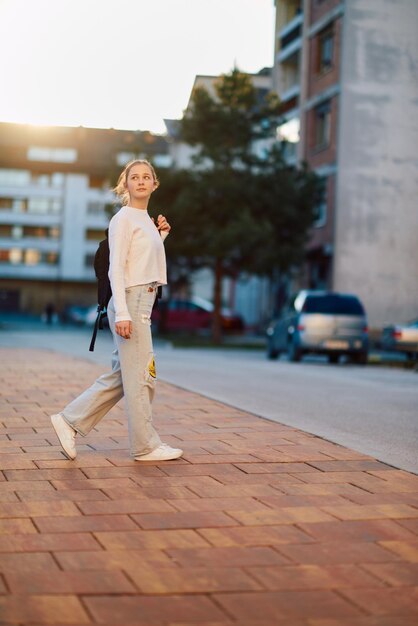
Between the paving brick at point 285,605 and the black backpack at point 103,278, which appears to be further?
the black backpack at point 103,278

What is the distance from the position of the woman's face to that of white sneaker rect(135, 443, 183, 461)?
60.0 inches

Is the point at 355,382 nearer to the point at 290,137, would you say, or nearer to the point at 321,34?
the point at 321,34

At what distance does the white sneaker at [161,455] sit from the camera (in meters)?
6.40

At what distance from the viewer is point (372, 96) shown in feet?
129

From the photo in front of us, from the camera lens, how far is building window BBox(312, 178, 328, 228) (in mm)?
38381

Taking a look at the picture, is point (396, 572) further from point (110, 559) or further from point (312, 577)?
point (110, 559)

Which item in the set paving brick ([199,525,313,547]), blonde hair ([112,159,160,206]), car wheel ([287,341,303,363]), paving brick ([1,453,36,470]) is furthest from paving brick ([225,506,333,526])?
car wheel ([287,341,303,363])

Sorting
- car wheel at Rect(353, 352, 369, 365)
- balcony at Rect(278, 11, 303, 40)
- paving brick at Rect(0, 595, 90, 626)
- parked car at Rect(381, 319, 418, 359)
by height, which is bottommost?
paving brick at Rect(0, 595, 90, 626)

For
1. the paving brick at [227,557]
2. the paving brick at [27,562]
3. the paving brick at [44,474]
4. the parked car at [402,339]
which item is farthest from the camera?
the parked car at [402,339]

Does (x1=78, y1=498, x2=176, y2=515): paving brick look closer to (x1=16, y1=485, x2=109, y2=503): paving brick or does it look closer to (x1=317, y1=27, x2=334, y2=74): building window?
(x1=16, y1=485, x2=109, y2=503): paving brick

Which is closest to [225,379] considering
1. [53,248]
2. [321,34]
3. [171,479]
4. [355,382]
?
[355,382]

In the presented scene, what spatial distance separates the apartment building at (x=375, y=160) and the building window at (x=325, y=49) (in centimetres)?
94

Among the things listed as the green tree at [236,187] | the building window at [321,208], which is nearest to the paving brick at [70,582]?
the green tree at [236,187]

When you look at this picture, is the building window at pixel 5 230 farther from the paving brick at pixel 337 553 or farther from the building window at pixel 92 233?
the paving brick at pixel 337 553
